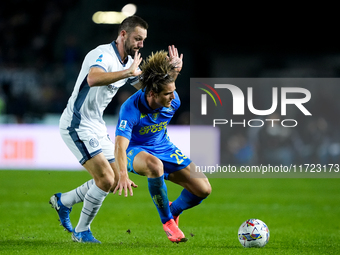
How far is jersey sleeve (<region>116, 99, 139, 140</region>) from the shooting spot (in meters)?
5.01

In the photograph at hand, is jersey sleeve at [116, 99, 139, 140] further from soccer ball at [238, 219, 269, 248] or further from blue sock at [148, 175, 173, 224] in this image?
soccer ball at [238, 219, 269, 248]

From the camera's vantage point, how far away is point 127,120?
5148 mm

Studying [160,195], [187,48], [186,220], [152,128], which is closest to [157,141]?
[152,128]

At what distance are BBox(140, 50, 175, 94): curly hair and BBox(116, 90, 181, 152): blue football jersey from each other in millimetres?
160

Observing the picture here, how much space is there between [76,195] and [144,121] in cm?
123

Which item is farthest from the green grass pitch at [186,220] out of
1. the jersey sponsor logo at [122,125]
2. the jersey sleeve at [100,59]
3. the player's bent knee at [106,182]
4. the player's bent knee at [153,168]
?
the jersey sleeve at [100,59]

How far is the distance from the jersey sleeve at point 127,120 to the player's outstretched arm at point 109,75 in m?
0.39

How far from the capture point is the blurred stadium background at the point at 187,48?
56.6ft

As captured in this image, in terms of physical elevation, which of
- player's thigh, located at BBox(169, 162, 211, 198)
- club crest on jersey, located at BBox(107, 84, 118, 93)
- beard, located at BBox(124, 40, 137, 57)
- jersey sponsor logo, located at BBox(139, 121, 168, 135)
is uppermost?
beard, located at BBox(124, 40, 137, 57)

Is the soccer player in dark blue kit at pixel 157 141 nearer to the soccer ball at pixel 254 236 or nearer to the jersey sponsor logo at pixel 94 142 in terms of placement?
the jersey sponsor logo at pixel 94 142

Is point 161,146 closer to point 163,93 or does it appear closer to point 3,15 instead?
point 163,93

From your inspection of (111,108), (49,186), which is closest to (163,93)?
(49,186)

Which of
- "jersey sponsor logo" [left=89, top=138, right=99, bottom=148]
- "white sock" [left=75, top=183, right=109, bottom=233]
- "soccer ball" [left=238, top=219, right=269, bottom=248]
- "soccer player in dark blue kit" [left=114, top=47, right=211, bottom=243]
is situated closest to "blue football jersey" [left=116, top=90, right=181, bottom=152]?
"soccer player in dark blue kit" [left=114, top=47, right=211, bottom=243]

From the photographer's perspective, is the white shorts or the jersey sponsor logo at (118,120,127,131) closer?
the jersey sponsor logo at (118,120,127,131)
